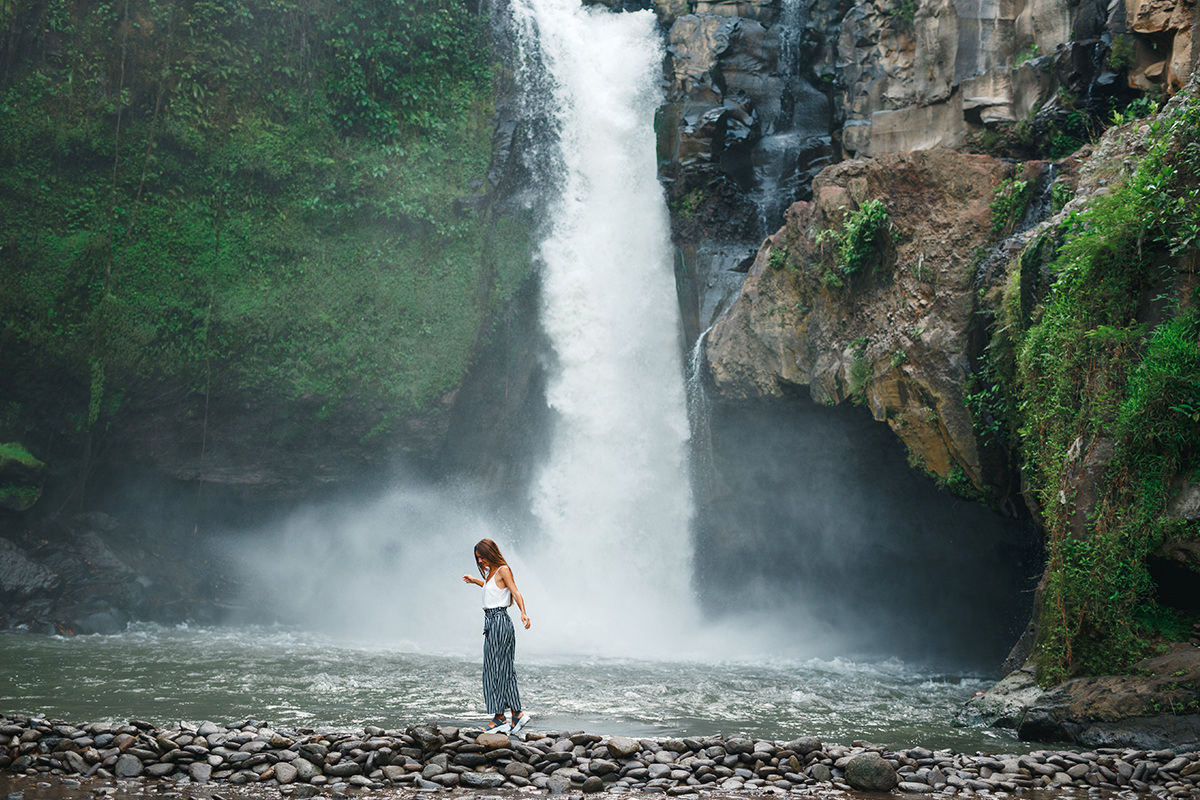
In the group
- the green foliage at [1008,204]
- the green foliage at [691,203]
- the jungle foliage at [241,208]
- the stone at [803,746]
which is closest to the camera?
the stone at [803,746]

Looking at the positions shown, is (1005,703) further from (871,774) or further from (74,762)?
(74,762)

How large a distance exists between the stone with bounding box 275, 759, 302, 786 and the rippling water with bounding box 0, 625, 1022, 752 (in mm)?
1631

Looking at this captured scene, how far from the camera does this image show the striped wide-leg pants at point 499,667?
6.22m

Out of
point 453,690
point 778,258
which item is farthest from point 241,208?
point 453,690

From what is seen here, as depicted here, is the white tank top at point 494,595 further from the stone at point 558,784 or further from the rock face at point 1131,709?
the rock face at point 1131,709

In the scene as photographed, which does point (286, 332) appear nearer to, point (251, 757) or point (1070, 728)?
point (251, 757)

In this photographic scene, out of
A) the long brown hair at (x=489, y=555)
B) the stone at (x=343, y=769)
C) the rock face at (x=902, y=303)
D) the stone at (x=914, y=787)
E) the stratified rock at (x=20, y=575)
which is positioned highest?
the rock face at (x=902, y=303)

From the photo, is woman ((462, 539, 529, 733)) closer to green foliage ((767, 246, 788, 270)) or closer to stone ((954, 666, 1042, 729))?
stone ((954, 666, 1042, 729))

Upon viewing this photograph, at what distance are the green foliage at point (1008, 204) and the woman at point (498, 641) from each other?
291 inches

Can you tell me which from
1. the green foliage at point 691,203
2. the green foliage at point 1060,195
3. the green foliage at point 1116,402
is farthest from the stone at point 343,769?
the green foliage at point 691,203

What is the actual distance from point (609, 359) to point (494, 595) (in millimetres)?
10538

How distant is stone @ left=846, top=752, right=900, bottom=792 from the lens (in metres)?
4.98

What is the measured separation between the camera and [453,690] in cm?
865

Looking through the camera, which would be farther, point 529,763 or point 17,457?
point 17,457
